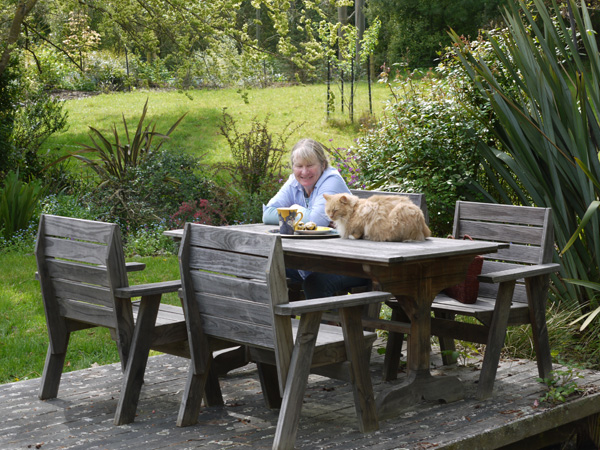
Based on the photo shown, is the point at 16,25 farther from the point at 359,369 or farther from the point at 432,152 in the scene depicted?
the point at 359,369

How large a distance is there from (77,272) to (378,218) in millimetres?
1590

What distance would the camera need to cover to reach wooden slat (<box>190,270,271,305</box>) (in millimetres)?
3047

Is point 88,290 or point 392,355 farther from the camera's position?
point 392,355

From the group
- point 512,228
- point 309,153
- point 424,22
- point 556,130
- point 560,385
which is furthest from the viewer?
point 424,22

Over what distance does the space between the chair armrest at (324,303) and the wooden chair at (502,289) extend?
78 cm

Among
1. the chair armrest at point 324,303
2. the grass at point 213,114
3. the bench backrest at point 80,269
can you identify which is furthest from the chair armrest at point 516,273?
the grass at point 213,114

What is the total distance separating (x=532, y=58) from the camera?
5.01m

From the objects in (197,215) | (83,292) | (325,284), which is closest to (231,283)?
(83,292)

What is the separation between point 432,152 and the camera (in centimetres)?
678

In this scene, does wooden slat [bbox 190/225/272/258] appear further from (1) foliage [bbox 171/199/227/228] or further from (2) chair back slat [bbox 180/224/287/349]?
(1) foliage [bbox 171/199/227/228]

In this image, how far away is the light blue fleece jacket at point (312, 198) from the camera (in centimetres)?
458

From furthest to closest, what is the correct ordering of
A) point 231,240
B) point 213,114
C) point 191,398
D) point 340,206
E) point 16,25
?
point 213,114 < point 16,25 < point 340,206 < point 191,398 < point 231,240

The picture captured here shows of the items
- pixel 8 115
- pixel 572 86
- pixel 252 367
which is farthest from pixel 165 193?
pixel 572 86

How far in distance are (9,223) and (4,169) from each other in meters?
1.47
